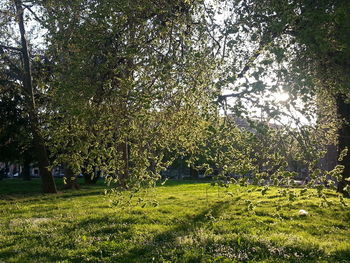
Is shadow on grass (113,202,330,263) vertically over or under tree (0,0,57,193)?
under

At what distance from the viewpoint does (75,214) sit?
14992mm

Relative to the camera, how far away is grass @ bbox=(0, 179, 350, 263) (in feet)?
28.0

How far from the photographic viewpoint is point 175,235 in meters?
10.7

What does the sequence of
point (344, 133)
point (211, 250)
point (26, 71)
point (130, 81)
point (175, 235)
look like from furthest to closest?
point (26, 71), point (344, 133), point (175, 235), point (211, 250), point (130, 81)

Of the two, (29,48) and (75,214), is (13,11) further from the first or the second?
(75,214)

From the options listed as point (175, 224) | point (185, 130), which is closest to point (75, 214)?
point (175, 224)

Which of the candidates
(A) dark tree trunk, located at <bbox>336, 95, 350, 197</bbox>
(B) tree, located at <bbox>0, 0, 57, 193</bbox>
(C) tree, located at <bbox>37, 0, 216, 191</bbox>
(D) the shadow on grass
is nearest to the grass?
(D) the shadow on grass

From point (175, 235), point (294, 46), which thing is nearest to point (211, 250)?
point (175, 235)

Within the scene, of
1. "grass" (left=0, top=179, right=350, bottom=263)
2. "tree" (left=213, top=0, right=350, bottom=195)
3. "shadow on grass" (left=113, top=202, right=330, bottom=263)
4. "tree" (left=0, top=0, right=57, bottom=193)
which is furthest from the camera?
"tree" (left=0, top=0, right=57, bottom=193)

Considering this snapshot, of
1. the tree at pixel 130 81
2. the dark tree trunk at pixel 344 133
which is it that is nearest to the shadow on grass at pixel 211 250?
the tree at pixel 130 81

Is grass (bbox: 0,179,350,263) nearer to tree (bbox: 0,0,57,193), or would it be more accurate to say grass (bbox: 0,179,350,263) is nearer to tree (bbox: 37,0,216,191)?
tree (bbox: 37,0,216,191)

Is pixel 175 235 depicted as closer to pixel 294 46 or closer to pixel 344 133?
pixel 294 46

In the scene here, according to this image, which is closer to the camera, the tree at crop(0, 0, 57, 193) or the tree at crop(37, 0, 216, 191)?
the tree at crop(37, 0, 216, 191)

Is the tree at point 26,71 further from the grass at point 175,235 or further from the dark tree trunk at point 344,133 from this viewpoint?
the dark tree trunk at point 344,133
